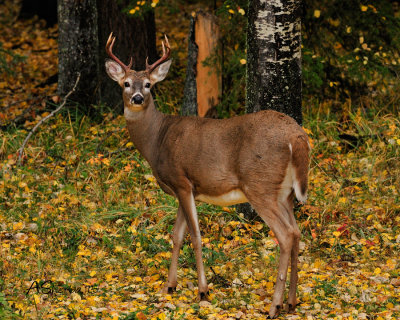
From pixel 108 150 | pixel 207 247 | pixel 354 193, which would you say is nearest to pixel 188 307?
pixel 207 247

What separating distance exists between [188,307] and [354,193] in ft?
8.98

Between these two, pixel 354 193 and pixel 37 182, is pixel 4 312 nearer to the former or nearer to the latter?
pixel 37 182

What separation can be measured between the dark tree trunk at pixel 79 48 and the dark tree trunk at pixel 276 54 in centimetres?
369

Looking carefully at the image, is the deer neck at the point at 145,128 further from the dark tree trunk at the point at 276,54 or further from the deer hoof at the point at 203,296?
the dark tree trunk at the point at 276,54

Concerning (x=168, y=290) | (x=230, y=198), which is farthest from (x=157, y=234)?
(x=230, y=198)

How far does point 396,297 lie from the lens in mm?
5598

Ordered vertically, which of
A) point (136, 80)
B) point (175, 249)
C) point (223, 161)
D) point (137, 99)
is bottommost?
point (175, 249)

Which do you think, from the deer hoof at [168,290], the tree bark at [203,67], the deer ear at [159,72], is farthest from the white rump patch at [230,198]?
the tree bark at [203,67]

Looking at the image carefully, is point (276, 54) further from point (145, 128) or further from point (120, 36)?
point (120, 36)

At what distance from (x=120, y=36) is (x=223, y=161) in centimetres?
504

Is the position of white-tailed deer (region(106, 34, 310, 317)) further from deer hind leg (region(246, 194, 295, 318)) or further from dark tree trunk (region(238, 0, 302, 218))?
dark tree trunk (region(238, 0, 302, 218))

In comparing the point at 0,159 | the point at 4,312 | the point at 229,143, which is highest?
the point at 229,143

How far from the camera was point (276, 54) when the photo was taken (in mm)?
6840

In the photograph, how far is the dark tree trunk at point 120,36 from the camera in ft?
33.0
